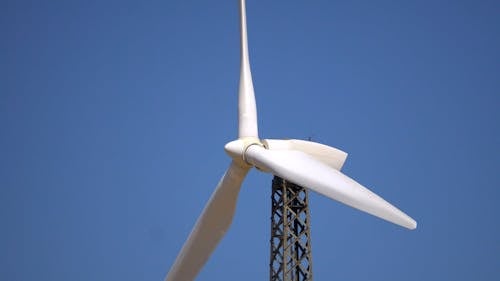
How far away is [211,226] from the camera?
29.5 meters

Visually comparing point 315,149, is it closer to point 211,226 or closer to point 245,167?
point 245,167

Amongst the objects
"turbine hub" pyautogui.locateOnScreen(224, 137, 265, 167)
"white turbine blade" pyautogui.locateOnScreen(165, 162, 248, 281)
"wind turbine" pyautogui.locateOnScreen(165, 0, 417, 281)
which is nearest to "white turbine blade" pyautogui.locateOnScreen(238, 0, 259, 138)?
"wind turbine" pyautogui.locateOnScreen(165, 0, 417, 281)

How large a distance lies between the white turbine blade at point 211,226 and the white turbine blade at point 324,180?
4.01 ft

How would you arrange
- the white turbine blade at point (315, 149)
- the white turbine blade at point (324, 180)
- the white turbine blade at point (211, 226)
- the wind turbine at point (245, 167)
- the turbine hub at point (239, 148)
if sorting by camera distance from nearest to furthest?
the white turbine blade at point (324, 180) < the wind turbine at point (245, 167) < the turbine hub at point (239, 148) < the white turbine blade at point (211, 226) < the white turbine blade at point (315, 149)

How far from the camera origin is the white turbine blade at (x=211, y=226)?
2895cm

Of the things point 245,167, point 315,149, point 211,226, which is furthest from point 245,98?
point 211,226

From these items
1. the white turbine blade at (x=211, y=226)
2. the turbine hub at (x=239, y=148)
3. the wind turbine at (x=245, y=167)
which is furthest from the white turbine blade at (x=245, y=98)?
the white turbine blade at (x=211, y=226)

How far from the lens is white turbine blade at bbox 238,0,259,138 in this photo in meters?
29.5

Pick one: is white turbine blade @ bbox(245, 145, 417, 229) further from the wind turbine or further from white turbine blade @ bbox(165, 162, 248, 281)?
white turbine blade @ bbox(165, 162, 248, 281)

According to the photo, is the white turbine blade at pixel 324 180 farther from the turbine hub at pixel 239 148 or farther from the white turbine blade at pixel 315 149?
the white turbine blade at pixel 315 149

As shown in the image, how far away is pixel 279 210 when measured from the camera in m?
32.1

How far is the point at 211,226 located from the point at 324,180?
6747 millimetres

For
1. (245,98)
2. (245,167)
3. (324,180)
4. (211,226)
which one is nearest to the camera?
(324,180)

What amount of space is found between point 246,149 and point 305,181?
4.14 m
